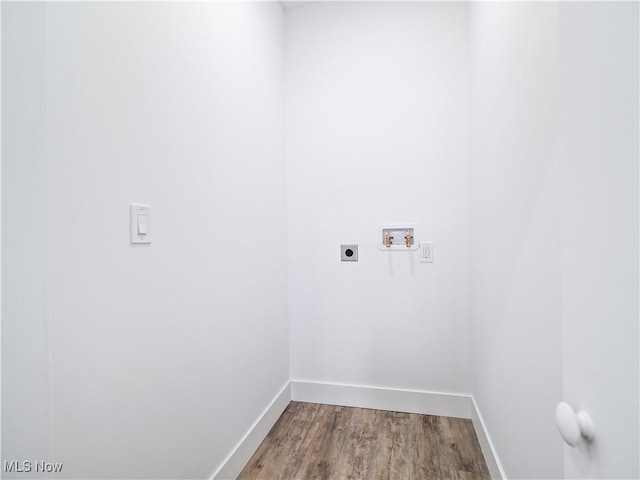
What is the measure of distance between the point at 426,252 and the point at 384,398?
980 mm

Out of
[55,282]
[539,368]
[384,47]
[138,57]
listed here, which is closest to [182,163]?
[138,57]

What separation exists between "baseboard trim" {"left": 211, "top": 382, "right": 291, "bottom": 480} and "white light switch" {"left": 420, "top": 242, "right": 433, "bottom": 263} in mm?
1241

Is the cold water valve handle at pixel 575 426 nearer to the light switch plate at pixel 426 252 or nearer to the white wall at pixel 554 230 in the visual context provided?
the white wall at pixel 554 230

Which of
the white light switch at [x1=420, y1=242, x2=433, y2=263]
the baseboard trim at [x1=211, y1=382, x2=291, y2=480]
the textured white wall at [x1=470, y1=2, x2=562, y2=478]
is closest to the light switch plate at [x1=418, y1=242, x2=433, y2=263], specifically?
the white light switch at [x1=420, y1=242, x2=433, y2=263]

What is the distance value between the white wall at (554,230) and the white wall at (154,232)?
3.30ft

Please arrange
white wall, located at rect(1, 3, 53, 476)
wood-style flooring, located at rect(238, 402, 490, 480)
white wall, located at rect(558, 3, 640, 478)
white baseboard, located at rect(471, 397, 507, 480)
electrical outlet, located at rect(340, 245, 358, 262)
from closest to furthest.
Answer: white wall, located at rect(558, 3, 640, 478) < white wall, located at rect(1, 3, 53, 476) < white baseboard, located at rect(471, 397, 507, 480) < wood-style flooring, located at rect(238, 402, 490, 480) < electrical outlet, located at rect(340, 245, 358, 262)

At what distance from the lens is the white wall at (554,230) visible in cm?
34

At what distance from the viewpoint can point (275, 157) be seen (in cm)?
201

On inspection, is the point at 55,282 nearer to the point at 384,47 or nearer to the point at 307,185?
the point at 307,185

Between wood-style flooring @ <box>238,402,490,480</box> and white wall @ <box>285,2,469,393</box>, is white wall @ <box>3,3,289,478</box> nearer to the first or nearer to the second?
wood-style flooring @ <box>238,402,490,480</box>

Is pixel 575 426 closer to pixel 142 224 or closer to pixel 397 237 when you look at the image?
pixel 142 224

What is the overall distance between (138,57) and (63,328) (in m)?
0.80

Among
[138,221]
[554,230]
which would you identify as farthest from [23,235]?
[554,230]

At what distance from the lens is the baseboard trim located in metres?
1.37
